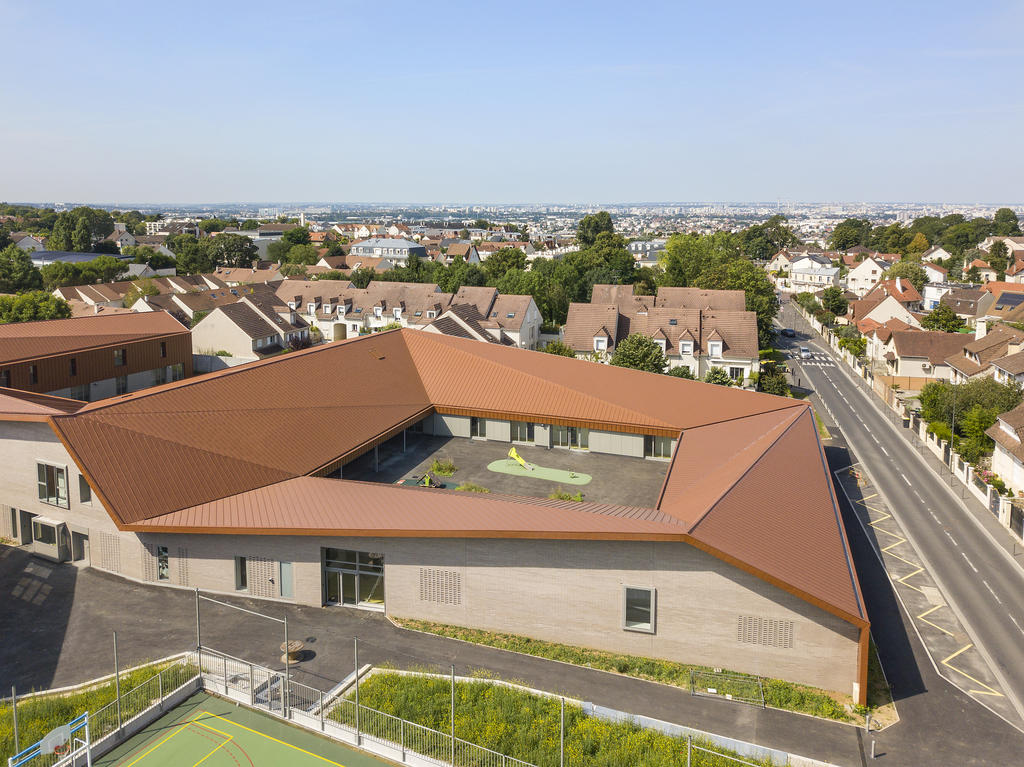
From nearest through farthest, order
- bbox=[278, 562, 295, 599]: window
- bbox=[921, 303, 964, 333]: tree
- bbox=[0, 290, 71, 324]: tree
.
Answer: bbox=[278, 562, 295, 599]: window, bbox=[0, 290, 71, 324]: tree, bbox=[921, 303, 964, 333]: tree

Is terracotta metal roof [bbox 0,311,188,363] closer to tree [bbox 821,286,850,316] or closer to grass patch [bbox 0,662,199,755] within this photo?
grass patch [bbox 0,662,199,755]

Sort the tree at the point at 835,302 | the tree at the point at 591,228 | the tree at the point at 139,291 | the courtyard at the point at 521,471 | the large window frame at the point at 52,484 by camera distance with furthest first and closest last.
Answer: the tree at the point at 591,228
the tree at the point at 835,302
the tree at the point at 139,291
the courtyard at the point at 521,471
the large window frame at the point at 52,484

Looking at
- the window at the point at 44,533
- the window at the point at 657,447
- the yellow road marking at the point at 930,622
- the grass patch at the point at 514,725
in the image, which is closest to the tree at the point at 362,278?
the window at the point at 657,447

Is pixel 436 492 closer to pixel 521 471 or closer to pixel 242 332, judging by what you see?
pixel 521 471

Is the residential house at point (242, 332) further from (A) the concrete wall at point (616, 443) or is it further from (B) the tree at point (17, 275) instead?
(B) the tree at point (17, 275)

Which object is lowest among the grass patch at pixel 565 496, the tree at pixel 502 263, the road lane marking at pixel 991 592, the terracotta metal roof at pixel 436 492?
the road lane marking at pixel 991 592

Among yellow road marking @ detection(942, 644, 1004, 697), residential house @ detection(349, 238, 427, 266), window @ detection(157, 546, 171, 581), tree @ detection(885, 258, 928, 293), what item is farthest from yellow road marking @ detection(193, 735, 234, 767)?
residential house @ detection(349, 238, 427, 266)
